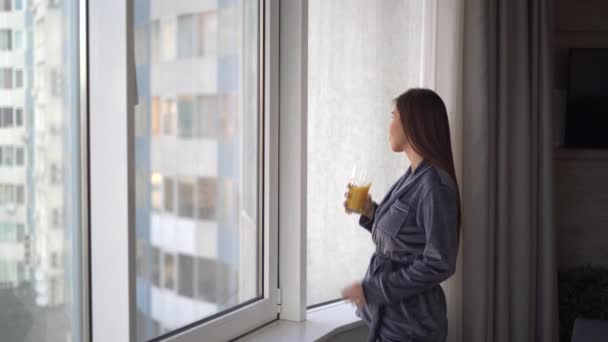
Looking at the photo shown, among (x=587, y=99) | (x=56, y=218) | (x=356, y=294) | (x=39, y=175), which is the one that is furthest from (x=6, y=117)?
(x=587, y=99)

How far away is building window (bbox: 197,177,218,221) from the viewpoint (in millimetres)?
1989

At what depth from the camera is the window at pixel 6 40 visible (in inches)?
52.5

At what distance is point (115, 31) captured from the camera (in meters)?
1.56

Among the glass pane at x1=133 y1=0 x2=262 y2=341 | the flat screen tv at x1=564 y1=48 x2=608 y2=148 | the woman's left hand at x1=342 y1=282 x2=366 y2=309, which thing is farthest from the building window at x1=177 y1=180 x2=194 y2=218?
the flat screen tv at x1=564 y1=48 x2=608 y2=148

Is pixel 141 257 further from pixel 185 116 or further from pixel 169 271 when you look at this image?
pixel 185 116

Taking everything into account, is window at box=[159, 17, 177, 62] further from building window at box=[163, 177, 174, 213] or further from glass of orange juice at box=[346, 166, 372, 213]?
glass of orange juice at box=[346, 166, 372, 213]

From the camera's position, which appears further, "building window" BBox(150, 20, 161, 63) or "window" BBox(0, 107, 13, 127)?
"building window" BBox(150, 20, 161, 63)

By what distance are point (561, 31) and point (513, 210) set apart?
1.12m

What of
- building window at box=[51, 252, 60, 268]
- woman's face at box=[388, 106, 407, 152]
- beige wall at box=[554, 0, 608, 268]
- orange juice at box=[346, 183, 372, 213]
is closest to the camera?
building window at box=[51, 252, 60, 268]

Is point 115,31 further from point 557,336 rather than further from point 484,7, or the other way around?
point 557,336

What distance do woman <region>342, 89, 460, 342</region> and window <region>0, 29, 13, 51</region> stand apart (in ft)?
3.62

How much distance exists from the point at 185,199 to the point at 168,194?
9 cm

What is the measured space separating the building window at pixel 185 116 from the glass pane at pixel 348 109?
0.68 meters

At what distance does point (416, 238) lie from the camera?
1.85 meters
